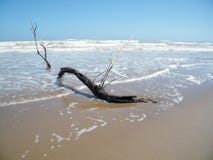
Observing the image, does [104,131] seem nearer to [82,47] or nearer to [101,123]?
[101,123]

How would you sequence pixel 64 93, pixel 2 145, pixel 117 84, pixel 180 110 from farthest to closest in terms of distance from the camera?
pixel 117 84 < pixel 64 93 < pixel 180 110 < pixel 2 145

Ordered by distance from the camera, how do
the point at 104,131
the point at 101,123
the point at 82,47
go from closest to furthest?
the point at 104,131, the point at 101,123, the point at 82,47

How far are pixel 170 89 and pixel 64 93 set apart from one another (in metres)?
3.64

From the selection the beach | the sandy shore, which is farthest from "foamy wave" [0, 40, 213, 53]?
the sandy shore

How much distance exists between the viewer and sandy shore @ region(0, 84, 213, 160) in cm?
340

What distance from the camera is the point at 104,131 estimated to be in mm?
4262

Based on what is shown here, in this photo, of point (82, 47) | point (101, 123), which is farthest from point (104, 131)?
point (82, 47)

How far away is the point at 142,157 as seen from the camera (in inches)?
131

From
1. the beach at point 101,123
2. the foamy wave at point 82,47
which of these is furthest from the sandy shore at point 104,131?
the foamy wave at point 82,47

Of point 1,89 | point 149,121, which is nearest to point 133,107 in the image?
point 149,121

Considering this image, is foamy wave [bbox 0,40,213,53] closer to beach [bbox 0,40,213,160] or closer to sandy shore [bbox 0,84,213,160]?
beach [bbox 0,40,213,160]

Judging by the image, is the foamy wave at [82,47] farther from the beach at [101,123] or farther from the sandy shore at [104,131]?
the sandy shore at [104,131]

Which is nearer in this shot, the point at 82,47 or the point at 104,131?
the point at 104,131

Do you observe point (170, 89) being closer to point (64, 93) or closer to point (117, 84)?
point (117, 84)
